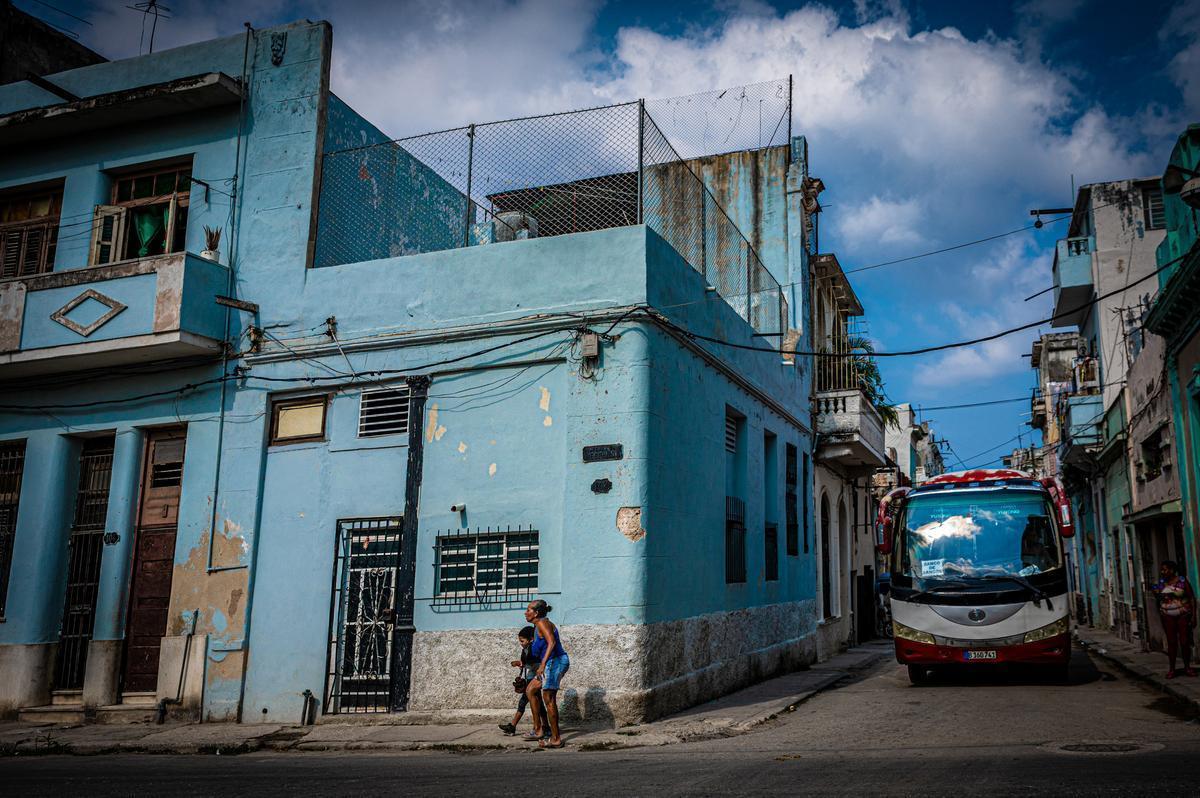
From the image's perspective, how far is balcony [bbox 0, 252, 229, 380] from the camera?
12398mm

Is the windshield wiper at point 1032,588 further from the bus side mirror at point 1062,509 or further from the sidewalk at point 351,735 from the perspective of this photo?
the sidewalk at point 351,735

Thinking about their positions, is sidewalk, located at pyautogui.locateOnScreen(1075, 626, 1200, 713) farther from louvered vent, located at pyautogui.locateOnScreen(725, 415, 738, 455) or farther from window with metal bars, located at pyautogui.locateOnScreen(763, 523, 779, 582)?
louvered vent, located at pyautogui.locateOnScreen(725, 415, 738, 455)

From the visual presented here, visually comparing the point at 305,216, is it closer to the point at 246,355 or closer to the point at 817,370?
the point at 246,355

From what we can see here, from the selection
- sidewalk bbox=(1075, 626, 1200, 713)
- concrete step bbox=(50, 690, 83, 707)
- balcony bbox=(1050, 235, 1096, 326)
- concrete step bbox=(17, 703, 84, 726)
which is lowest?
concrete step bbox=(17, 703, 84, 726)

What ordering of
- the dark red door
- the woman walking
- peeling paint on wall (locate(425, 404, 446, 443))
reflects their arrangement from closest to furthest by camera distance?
the woman walking
peeling paint on wall (locate(425, 404, 446, 443))
the dark red door

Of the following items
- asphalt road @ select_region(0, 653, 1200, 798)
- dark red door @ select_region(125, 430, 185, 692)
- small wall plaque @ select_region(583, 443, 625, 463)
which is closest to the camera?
asphalt road @ select_region(0, 653, 1200, 798)

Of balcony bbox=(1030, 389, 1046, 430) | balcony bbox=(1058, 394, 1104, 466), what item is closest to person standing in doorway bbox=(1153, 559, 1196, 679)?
balcony bbox=(1058, 394, 1104, 466)

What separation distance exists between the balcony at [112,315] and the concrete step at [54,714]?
462 cm

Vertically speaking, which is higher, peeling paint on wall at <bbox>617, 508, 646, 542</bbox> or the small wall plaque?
the small wall plaque

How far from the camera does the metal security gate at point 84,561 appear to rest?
1299 centimetres

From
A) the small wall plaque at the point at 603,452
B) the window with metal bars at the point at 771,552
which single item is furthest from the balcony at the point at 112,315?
the window with metal bars at the point at 771,552

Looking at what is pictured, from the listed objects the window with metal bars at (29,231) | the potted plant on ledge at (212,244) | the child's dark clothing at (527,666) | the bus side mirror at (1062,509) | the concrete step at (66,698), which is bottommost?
the concrete step at (66,698)

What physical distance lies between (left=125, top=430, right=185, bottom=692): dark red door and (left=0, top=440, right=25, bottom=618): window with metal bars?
2.25 metres

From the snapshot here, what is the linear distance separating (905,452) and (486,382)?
1575 inches
